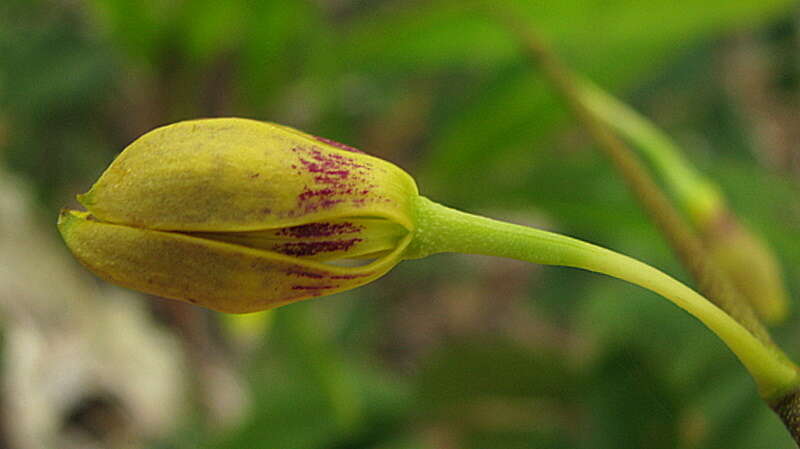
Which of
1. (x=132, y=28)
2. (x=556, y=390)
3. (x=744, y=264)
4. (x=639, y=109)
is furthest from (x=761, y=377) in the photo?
(x=639, y=109)

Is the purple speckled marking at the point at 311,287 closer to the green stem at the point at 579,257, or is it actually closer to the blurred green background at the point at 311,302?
the green stem at the point at 579,257

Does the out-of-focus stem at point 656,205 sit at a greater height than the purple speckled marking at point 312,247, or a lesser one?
greater

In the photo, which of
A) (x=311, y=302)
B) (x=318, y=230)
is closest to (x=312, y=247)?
(x=318, y=230)

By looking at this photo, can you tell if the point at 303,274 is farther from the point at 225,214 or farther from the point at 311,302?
the point at 311,302

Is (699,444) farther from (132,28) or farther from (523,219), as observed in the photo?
(523,219)

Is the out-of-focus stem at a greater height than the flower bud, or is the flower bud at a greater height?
the out-of-focus stem

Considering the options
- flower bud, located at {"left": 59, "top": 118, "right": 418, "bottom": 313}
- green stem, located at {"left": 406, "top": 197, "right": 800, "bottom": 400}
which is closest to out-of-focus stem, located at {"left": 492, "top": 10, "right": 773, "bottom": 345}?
green stem, located at {"left": 406, "top": 197, "right": 800, "bottom": 400}

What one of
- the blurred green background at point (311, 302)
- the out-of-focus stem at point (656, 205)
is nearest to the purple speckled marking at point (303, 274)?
the out-of-focus stem at point (656, 205)

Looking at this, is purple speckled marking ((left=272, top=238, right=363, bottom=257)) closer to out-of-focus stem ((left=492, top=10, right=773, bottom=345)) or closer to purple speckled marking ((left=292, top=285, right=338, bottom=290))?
purple speckled marking ((left=292, top=285, right=338, bottom=290))
